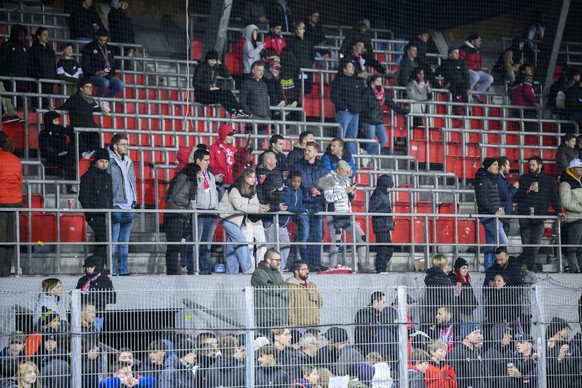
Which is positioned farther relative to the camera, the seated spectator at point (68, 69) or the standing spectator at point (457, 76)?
the standing spectator at point (457, 76)

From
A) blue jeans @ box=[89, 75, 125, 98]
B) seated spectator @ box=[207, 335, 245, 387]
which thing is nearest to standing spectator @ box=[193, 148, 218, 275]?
blue jeans @ box=[89, 75, 125, 98]

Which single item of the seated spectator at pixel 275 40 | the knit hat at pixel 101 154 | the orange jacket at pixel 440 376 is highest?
the seated spectator at pixel 275 40

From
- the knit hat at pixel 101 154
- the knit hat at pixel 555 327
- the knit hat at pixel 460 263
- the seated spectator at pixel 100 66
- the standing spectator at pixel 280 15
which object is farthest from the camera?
the standing spectator at pixel 280 15

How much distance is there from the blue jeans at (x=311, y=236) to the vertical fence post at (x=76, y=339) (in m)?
5.19

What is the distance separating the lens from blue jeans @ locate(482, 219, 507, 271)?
15560 millimetres

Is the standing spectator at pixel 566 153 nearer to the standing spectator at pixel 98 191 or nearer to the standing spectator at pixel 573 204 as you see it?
the standing spectator at pixel 573 204

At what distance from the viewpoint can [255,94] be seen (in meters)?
16.8

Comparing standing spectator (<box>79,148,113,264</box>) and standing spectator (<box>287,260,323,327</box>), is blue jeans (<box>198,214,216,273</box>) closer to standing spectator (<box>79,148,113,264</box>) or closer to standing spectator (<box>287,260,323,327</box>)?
standing spectator (<box>79,148,113,264</box>)

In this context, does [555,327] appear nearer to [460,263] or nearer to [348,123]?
[460,263]

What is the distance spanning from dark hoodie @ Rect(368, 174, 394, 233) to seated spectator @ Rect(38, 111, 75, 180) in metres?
3.63

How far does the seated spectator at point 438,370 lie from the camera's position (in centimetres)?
1091

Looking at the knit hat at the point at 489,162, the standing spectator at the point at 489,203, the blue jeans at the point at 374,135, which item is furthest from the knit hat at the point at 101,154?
the knit hat at the point at 489,162

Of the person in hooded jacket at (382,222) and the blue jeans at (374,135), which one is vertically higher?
the blue jeans at (374,135)

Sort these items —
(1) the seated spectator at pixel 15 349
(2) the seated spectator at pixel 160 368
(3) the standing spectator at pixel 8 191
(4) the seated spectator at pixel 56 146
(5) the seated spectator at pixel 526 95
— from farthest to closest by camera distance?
1. (5) the seated spectator at pixel 526 95
2. (4) the seated spectator at pixel 56 146
3. (3) the standing spectator at pixel 8 191
4. (2) the seated spectator at pixel 160 368
5. (1) the seated spectator at pixel 15 349
